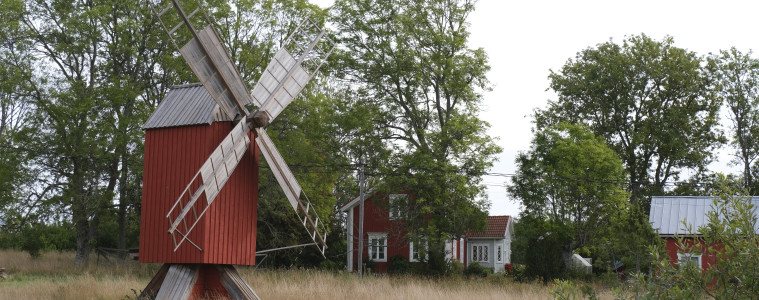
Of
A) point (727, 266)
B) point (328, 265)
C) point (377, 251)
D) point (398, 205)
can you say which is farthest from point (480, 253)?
point (727, 266)

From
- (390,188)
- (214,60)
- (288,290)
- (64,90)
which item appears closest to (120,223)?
(64,90)

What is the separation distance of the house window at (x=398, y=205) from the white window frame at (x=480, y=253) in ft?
47.5

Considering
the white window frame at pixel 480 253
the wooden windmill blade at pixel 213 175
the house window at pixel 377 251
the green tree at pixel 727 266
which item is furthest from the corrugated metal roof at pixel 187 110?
the white window frame at pixel 480 253

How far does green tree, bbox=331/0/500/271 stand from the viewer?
31.8 m

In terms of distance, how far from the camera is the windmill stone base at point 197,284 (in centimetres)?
1566

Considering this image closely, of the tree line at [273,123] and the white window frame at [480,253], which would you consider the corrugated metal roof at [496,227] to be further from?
the tree line at [273,123]

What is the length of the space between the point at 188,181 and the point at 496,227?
33678mm

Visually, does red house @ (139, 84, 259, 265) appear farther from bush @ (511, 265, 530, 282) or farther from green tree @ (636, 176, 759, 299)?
bush @ (511, 265, 530, 282)

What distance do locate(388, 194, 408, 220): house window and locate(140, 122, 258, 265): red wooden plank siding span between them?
Answer: 17189mm

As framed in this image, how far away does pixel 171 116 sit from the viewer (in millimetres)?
16500

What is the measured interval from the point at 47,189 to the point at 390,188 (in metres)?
13.2

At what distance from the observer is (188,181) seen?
15688 mm

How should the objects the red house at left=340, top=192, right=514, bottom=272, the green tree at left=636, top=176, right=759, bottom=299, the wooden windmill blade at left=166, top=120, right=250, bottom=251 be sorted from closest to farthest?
the green tree at left=636, top=176, right=759, bottom=299
the wooden windmill blade at left=166, top=120, right=250, bottom=251
the red house at left=340, top=192, right=514, bottom=272

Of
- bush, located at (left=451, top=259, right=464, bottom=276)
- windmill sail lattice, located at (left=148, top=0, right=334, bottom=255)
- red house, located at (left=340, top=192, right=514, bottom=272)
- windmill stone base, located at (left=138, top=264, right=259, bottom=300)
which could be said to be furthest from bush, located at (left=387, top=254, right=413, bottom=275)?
windmill stone base, located at (left=138, top=264, right=259, bottom=300)
